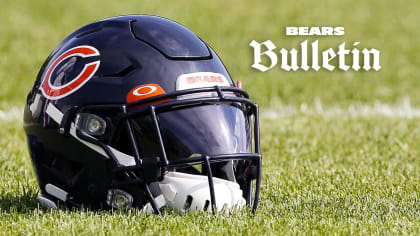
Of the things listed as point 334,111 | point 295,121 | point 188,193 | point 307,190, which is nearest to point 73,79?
point 188,193

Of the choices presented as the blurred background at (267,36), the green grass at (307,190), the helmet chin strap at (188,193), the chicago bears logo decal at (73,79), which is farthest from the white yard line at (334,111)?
the helmet chin strap at (188,193)

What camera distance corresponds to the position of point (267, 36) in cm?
1203

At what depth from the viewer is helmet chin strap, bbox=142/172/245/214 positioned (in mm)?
3148

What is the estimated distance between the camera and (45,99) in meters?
3.40

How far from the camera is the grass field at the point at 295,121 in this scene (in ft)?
10.4

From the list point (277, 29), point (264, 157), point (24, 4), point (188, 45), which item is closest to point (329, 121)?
point (264, 157)

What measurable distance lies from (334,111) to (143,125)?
547 cm

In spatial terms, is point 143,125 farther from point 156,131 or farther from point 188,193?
point 188,193

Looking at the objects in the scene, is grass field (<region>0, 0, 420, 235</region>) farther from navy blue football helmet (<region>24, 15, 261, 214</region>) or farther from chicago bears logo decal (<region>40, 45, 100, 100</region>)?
chicago bears logo decal (<region>40, 45, 100, 100</region>)

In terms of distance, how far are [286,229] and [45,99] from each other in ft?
4.67

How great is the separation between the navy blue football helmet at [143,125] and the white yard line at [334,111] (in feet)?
14.7

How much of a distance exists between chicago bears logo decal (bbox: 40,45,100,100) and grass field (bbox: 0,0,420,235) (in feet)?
2.03

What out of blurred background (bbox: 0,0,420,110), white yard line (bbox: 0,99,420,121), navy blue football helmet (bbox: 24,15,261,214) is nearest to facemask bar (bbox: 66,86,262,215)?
navy blue football helmet (bbox: 24,15,261,214)

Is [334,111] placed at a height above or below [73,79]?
below
